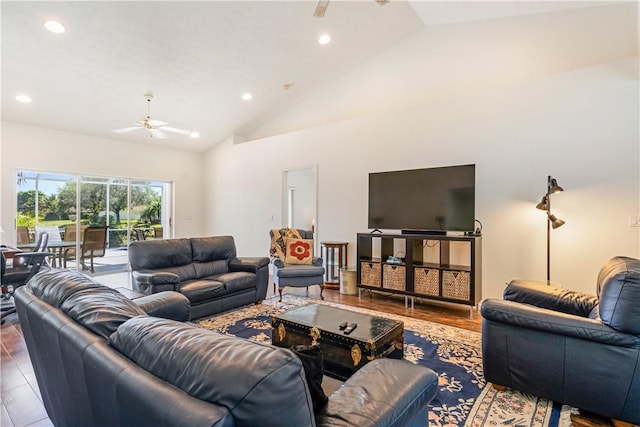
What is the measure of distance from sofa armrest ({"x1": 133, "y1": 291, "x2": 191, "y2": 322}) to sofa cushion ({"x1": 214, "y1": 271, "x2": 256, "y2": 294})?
1.30m

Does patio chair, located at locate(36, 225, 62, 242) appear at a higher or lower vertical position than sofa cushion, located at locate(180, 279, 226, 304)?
higher

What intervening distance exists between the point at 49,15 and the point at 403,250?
16.9 feet

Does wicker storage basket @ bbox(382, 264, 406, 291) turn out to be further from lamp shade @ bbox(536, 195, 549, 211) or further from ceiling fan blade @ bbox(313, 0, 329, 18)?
ceiling fan blade @ bbox(313, 0, 329, 18)

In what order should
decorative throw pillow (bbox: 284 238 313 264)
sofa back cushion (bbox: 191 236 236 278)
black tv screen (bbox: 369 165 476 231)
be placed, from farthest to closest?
decorative throw pillow (bbox: 284 238 313 264) → sofa back cushion (bbox: 191 236 236 278) → black tv screen (bbox: 369 165 476 231)

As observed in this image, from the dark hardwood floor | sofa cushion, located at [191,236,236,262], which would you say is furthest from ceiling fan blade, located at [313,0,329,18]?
the dark hardwood floor

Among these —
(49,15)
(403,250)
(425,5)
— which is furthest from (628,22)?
(49,15)

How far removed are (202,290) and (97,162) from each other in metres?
4.67

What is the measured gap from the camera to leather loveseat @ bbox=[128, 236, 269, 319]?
3.43 meters

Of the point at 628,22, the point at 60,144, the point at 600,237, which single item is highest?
the point at 628,22

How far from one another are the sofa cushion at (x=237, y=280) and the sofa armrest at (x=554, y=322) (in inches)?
109

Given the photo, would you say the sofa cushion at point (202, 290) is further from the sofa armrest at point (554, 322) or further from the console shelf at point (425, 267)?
the sofa armrest at point (554, 322)

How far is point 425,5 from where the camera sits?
413 cm

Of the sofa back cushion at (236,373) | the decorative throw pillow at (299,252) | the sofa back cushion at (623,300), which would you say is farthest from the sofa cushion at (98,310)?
the decorative throw pillow at (299,252)

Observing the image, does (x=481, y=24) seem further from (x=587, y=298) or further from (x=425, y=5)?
(x=587, y=298)
